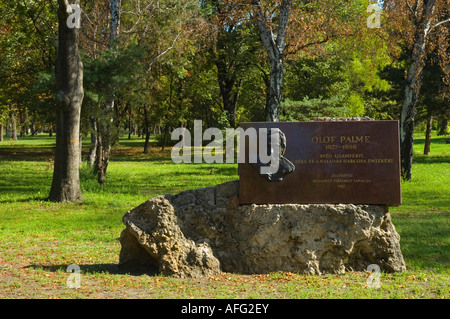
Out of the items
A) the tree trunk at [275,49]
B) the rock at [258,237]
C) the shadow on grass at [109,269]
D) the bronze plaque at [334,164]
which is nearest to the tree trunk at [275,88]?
the tree trunk at [275,49]

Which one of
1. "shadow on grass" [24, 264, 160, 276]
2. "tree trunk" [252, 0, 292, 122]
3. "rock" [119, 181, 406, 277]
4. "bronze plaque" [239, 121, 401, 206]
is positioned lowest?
"shadow on grass" [24, 264, 160, 276]

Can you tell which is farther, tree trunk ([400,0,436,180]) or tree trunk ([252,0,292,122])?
tree trunk ([400,0,436,180])

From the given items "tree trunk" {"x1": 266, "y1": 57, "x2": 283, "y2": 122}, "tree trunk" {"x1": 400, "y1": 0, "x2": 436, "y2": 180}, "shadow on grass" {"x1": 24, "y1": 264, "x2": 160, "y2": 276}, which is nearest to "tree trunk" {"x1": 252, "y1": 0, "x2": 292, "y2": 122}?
"tree trunk" {"x1": 266, "y1": 57, "x2": 283, "y2": 122}

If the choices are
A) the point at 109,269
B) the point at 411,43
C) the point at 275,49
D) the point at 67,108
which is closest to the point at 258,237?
the point at 109,269

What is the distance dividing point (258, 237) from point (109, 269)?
2.38m

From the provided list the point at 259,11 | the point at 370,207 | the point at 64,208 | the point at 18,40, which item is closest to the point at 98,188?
the point at 64,208

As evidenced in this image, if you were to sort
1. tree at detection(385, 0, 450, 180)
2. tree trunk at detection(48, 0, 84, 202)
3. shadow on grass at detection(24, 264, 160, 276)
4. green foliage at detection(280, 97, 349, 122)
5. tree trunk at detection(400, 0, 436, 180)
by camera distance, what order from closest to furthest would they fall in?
1. shadow on grass at detection(24, 264, 160, 276)
2. tree trunk at detection(48, 0, 84, 202)
3. tree at detection(385, 0, 450, 180)
4. tree trunk at detection(400, 0, 436, 180)
5. green foliage at detection(280, 97, 349, 122)

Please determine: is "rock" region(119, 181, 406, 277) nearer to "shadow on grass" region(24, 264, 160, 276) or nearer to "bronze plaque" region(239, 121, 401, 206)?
"shadow on grass" region(24, 264, 160, 276)

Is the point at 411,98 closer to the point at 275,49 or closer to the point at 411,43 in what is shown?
the point at 411,43

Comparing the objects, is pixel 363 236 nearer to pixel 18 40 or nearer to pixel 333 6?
pixel 333 6

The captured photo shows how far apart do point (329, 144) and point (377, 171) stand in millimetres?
827

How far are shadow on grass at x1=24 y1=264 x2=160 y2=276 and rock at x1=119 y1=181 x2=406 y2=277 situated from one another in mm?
93

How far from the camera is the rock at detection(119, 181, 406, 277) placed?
7.74m

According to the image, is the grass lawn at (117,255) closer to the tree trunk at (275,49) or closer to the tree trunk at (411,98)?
the tree trunk at (411,98)
